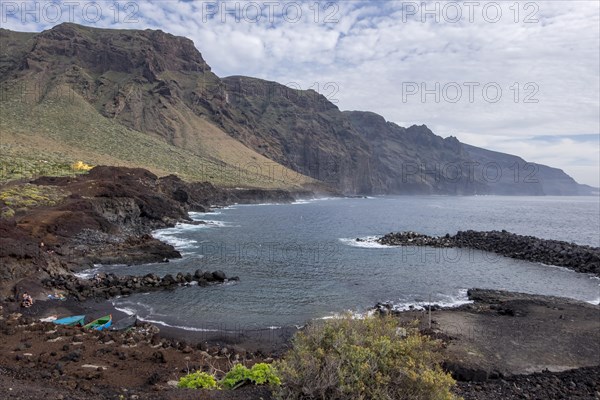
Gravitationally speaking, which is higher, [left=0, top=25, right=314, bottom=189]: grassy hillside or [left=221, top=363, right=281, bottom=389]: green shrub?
[left=0, top=25, right=314, bottom=189]: grassy hillside

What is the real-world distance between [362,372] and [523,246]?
4766cm

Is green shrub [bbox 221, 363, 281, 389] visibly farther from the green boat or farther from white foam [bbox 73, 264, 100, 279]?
white foam [bbox 73, 264, 100, 279]

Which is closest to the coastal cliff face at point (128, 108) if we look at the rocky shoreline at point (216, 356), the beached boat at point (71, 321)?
the beached boat at point (71, 321)

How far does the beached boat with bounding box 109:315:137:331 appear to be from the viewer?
1958cm

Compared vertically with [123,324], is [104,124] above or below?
above

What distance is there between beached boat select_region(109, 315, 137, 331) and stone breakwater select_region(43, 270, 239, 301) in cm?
588

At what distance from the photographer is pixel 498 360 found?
17797 millimetres

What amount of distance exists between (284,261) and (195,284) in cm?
1148

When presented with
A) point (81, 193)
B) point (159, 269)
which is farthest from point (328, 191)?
point (159, 269)

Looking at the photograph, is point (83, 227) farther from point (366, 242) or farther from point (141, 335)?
point (366, 242)

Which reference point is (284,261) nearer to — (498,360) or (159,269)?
(159,269)

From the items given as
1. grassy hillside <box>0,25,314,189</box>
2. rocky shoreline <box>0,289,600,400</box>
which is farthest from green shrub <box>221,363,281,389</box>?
grassy hillside <box>0,25,314,189</box>

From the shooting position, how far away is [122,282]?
27.5 metres

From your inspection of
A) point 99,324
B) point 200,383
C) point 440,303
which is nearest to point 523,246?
point 440,303
